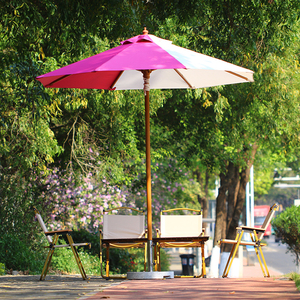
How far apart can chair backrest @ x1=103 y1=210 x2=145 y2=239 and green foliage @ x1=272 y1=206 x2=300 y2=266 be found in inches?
184

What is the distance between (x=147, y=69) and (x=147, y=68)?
79 centimetres

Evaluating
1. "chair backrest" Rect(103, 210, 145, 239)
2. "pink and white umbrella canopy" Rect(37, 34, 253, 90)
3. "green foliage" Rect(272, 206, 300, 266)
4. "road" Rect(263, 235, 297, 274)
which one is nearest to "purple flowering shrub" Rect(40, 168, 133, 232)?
"chair backrest" Rect(103, 210, 145, 239)

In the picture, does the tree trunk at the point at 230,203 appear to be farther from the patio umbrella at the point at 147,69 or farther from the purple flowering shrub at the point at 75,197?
the patio umbrella at the point at 147,69

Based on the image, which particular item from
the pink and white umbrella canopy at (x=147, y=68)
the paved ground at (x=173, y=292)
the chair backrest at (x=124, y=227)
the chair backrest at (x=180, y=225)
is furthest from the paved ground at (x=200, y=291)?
the chair backrest at (x=124, y=227)

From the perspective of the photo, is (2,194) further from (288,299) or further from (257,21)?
(288,299)

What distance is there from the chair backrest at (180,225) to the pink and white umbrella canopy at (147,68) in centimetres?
211

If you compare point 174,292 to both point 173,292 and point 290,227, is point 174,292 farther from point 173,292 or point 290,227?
point 290,227

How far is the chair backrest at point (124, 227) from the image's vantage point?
754 cm

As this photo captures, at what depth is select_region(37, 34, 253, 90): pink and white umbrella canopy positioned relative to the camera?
515 cm

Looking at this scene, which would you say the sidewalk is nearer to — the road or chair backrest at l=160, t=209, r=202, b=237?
chair backrest at l=160, t=209, r=202, b=237

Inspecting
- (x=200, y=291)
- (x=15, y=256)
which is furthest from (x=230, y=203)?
(x=200, y=291)

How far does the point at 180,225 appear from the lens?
753cm

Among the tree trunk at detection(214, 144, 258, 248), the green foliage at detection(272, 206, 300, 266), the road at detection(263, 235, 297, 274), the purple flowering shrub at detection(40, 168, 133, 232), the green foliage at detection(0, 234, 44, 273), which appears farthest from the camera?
the road at detection(263, 235, 297, 274)

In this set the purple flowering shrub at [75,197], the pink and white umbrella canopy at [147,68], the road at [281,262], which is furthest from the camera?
the road at [281,262]
